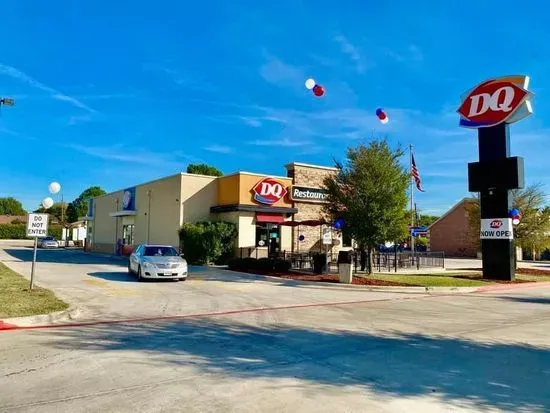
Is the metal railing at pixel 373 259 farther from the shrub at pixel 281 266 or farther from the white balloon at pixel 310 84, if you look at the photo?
the white balloon at pixel 310 84

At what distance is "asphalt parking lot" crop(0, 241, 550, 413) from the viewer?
17.7 feet

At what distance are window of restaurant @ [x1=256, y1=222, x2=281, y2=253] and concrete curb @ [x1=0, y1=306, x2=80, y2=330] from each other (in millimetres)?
17887

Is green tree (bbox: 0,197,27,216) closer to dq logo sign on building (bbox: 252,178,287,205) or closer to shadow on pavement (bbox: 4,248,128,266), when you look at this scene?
shadow on pavement (bbox: 4,248,128,266)

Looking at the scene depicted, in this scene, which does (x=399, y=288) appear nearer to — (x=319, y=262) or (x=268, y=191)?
(x=319, y=262)

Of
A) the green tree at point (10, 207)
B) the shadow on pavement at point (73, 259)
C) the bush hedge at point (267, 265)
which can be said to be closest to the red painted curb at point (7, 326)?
the bush hedge at point (267, 265)

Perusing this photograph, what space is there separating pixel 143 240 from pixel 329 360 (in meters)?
28.9

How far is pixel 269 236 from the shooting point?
97.0ft

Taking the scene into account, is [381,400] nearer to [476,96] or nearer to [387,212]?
[387,212]

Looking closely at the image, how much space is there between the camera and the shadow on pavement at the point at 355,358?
19.6 ft

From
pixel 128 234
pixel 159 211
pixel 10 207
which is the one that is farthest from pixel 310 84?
pixel 10 207

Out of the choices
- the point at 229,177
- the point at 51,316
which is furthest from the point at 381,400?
the point at 229,177

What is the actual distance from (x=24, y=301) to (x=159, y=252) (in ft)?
27.8

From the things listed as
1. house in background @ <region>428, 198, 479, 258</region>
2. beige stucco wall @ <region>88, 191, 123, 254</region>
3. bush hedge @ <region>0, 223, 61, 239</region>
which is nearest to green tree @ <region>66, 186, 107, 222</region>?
bush hedge @ <region>0, 223, 61, 239</region>

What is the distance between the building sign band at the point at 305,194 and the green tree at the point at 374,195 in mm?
8353
